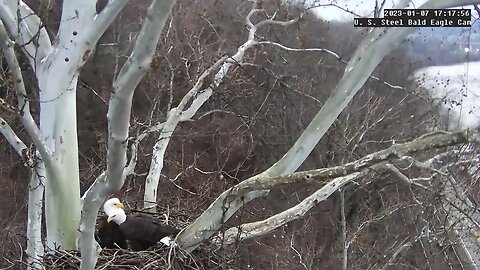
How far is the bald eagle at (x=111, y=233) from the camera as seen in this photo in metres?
4.74

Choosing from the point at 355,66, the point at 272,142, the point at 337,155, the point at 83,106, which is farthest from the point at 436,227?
→ the point at 83,106

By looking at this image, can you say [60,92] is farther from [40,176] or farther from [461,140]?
[461,140]

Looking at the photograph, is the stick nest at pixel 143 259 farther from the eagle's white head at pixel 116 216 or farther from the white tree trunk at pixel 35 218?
the white tree trunk at pixel 35 218

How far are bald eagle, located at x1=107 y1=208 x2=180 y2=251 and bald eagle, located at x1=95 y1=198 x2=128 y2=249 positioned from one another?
42mm

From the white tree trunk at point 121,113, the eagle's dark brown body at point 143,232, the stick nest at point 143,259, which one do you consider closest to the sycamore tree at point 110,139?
the white tree trunk at point 121,113

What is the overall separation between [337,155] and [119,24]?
212 inches

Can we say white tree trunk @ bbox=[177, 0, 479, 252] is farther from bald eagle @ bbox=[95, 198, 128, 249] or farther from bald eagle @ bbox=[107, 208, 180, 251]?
bald eagle @ bbox=[95, 198, 128, 249]

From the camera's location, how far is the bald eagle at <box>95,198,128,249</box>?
15.5 feet

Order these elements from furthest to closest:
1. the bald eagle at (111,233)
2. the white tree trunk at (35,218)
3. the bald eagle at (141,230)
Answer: the white tree trunk at (35,218)
the bald eagle at (111,233)
the bald eagle at (141,230)

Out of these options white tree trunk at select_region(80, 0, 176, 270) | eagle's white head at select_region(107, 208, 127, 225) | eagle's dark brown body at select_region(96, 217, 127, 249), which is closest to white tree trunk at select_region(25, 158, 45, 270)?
eagle's dark brown body at select_region(96, 217, 127, 249)

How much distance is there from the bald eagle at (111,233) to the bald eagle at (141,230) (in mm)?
42

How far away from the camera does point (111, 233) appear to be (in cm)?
478

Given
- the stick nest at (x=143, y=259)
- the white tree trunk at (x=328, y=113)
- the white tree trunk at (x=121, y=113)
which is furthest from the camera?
the stick nest at (x=143, y=259)

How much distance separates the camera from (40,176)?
532 centimetres
